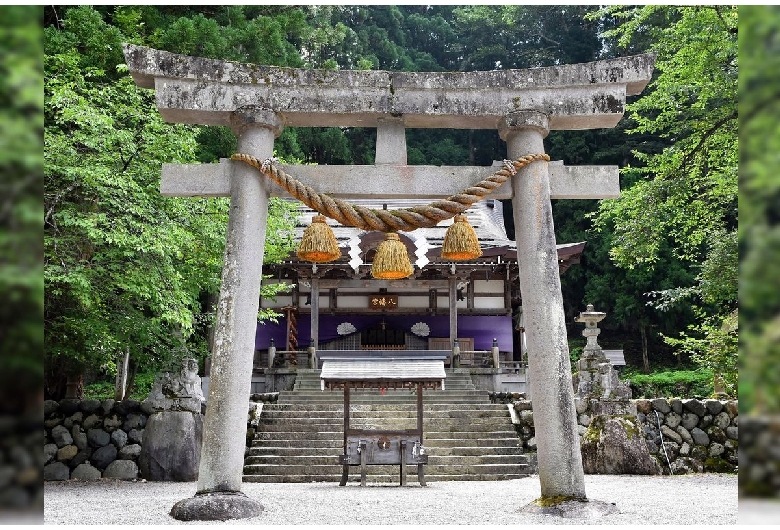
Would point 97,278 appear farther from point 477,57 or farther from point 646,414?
point 477,57

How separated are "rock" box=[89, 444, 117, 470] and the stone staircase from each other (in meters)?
2.06

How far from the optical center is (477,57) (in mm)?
30578

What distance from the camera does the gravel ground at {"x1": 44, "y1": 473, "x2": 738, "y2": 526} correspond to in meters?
5.40

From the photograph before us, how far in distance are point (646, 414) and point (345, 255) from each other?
806 cm

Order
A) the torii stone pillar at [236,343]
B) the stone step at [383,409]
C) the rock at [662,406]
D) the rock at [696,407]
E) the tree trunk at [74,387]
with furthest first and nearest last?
the stone step at [383,409] → the tree trunk at [74,387] → the rock at [662,406] → the rock at [696,407] → the torii stone pillar at [236,343]

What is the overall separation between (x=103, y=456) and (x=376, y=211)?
744cm

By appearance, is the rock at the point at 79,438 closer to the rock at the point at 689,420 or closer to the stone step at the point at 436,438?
the stone step at the point at 436,438

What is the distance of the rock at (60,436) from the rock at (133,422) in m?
0.82

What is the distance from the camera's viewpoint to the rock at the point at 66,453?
1058cm

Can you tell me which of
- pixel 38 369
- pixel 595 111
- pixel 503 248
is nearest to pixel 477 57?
pixel 503 248

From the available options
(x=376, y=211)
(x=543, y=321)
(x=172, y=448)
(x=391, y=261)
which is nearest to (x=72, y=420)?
(x=172, y=448)

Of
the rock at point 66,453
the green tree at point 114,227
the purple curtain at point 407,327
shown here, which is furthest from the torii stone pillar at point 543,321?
the purple curtain at point 407,327

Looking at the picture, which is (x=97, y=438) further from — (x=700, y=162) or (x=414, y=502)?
(x=700, y=162)

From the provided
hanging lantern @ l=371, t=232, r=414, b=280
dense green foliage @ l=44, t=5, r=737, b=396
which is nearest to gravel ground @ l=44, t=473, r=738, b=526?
dense green foliage @ l=44, t=5, r=737, b=396
